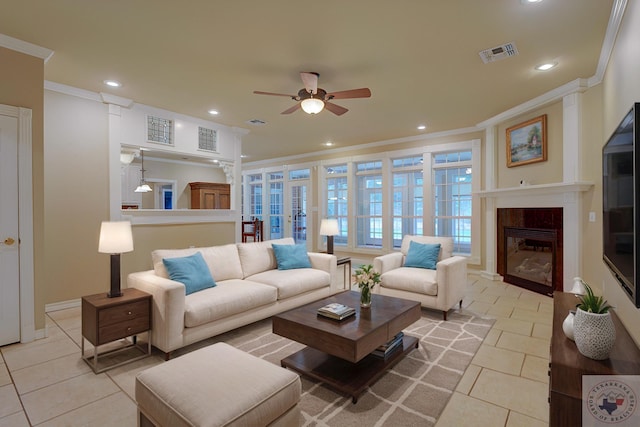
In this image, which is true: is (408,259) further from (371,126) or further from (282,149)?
(282,149)

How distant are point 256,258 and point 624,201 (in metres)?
3.38

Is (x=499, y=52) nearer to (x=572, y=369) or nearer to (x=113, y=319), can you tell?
(x=572, y=369)

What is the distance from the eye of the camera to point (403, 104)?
4574mm

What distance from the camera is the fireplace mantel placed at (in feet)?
12.9

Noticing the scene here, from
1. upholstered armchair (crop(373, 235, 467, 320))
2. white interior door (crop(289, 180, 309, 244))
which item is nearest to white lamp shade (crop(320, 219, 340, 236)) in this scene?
upholstered armchair (crop(373, 235, 467, 320))

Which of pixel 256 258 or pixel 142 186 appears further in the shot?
pixel 142 186

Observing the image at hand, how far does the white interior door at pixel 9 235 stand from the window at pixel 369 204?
5.91m

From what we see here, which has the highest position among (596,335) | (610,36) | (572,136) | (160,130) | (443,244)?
(610,36)

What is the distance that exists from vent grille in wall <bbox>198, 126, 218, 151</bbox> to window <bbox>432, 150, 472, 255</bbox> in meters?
4.16

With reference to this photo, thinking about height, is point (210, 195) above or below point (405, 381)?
above

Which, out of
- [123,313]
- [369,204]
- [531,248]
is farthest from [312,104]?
[369,204]

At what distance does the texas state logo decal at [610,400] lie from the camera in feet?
4.23

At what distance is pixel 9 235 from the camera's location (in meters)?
2.91

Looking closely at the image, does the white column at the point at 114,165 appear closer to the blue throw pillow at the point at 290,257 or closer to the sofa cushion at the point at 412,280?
the blue throw pillow at the point at 290,257
